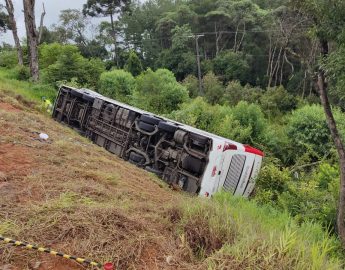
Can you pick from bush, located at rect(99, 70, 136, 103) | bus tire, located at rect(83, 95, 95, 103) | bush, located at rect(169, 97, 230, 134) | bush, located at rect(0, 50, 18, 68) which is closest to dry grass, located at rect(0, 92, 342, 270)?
bus tire, located at rect(83, 95, 95, 103)


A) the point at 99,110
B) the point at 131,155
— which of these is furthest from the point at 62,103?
the point at 131,155

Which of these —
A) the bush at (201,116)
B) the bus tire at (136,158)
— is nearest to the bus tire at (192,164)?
the bus tire at (136,158)

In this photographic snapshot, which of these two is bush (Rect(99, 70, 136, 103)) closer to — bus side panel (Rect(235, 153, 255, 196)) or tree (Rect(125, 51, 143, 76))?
tree (Rect(125, 51, 143, 76))

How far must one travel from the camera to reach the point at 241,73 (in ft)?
132

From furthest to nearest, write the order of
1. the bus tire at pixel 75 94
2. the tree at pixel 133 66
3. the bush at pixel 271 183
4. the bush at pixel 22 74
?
the tree at pixel 133 66 < the bush at pixel 22 74 < the bus tire at pixel 75 94 < the bush at pixel 271 183

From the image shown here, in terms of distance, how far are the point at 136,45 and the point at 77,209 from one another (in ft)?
152

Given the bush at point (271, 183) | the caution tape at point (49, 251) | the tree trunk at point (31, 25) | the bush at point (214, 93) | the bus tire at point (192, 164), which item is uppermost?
the tree trunk at point (31, 25)

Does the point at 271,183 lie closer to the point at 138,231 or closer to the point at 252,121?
the point at 138,231

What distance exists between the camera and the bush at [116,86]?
22.1 meters

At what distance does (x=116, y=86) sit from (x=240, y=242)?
1954 cm

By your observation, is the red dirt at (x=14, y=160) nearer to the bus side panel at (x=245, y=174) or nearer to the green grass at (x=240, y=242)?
the green grass at (x=240, y=242)

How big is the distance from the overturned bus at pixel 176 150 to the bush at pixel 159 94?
8.13 metres

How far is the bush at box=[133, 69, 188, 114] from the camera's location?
64.7 ft

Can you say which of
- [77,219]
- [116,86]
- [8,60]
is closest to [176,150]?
[77,219]
